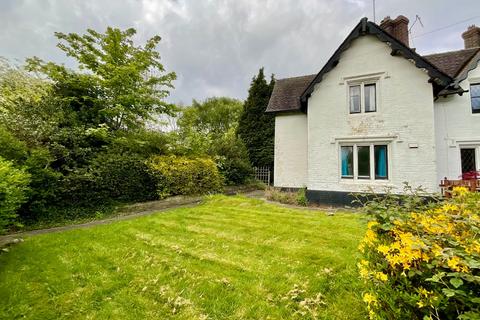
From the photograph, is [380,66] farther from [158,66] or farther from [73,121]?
[73,121]

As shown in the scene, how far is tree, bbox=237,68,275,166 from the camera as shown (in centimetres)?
2267

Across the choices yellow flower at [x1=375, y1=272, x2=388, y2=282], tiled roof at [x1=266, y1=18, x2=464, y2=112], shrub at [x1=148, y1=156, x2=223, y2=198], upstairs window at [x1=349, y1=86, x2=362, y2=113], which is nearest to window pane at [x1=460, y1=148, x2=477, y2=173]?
tiled roof at [x1=266, y1=18, x2=464, y2=112]

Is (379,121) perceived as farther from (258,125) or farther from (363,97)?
(258,125)

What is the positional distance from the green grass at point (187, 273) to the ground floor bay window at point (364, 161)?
5.37m

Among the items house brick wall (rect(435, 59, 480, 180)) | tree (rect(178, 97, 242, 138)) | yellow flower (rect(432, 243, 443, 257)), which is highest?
tree (rect(178, 97, 242, 138))

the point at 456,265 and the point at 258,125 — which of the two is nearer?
the point at 456,265

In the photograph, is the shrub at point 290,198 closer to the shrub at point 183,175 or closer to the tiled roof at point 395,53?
the shrub at point 183,175

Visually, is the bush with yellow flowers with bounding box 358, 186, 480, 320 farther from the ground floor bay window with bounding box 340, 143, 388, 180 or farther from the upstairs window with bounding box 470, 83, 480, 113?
the upstairs window with bounding box 470, 83, 480, 113

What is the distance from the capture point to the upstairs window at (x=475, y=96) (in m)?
11.1

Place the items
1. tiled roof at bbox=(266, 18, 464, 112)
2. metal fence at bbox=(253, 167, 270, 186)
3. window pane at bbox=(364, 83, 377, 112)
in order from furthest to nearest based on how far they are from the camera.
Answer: metal fence at bbox=(253, 167, 270, 186)
window pane at bbox=(364, 83, 377, 112)
tiled roof at bbox=(266, 18, 464, 112)

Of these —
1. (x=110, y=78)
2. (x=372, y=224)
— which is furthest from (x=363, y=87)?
(x=110, y=78)

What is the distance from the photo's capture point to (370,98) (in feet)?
37.7

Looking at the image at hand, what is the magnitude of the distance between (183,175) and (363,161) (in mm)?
8787

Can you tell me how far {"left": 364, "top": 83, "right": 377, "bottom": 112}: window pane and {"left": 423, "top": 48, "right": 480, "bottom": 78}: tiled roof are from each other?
3722 mm
